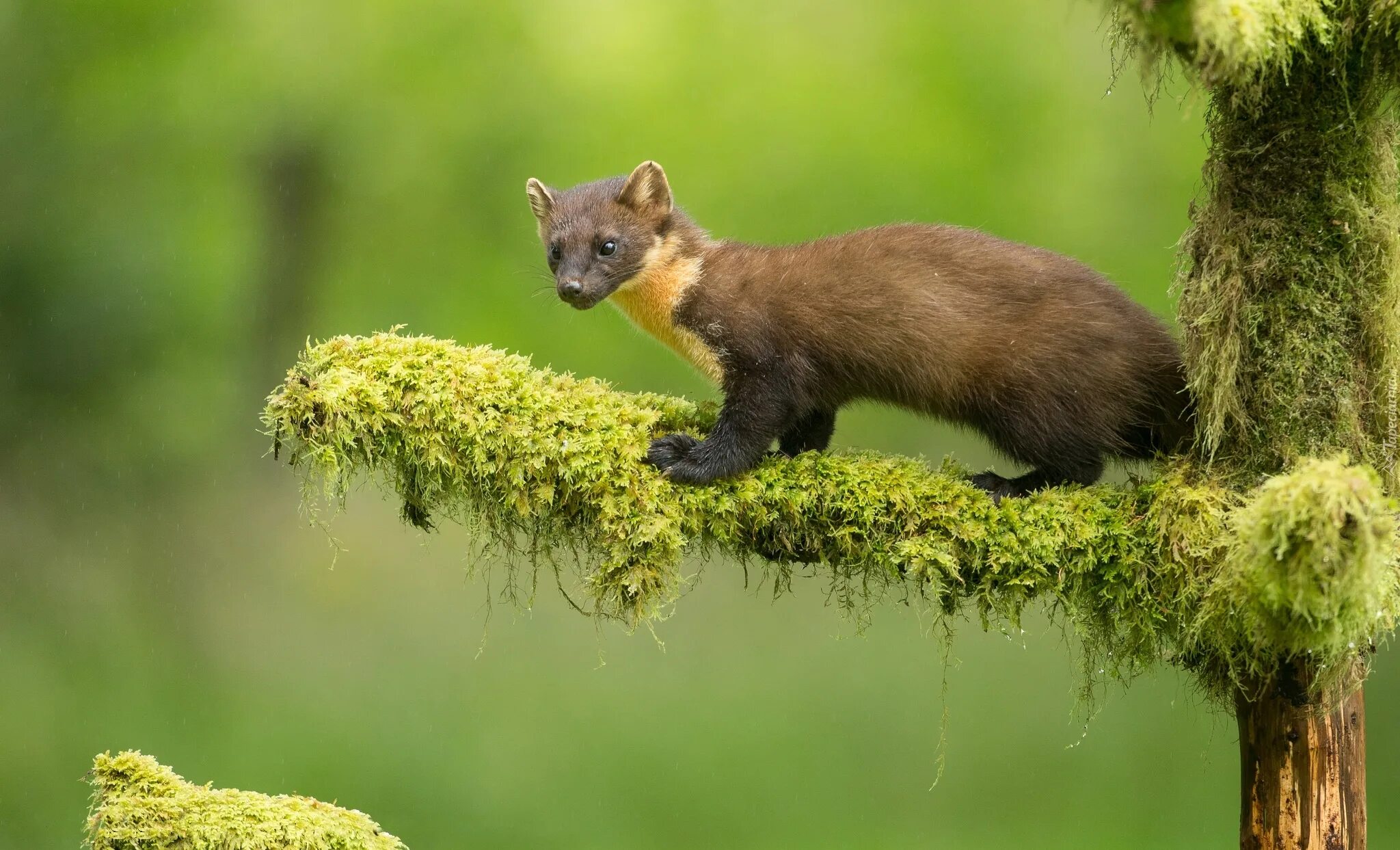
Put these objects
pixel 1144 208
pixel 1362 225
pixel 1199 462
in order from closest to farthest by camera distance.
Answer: pixel 1362 225
pixel 1199 462
pixel 1144 208

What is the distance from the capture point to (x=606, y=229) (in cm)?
329

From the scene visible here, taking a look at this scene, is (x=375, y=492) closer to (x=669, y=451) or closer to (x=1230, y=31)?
(x=669, y=451)

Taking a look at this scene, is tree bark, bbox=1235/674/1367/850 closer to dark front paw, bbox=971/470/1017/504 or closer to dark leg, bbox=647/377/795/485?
dark front paw, bbox=971/470/1017/504

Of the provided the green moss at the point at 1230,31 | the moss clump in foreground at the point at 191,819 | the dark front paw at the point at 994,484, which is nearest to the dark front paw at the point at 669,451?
the dark front paw at the point at 994,484

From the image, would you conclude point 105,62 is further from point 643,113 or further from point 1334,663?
point 1334,663

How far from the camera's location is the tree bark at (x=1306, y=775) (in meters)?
2.69

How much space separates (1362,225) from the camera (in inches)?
101

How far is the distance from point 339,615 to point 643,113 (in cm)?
241

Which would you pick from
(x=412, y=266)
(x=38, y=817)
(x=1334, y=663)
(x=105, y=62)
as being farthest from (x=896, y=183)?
(x=38, y=817)

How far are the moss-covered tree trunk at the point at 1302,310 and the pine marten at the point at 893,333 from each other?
322 mm

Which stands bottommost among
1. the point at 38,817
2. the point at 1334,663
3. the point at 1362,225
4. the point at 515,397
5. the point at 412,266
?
the point at 38,817

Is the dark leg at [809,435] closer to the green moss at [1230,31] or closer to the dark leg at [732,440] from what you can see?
the dark leg at [732,440]

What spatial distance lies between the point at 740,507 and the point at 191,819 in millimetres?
1353

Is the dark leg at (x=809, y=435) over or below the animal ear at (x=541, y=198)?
below
